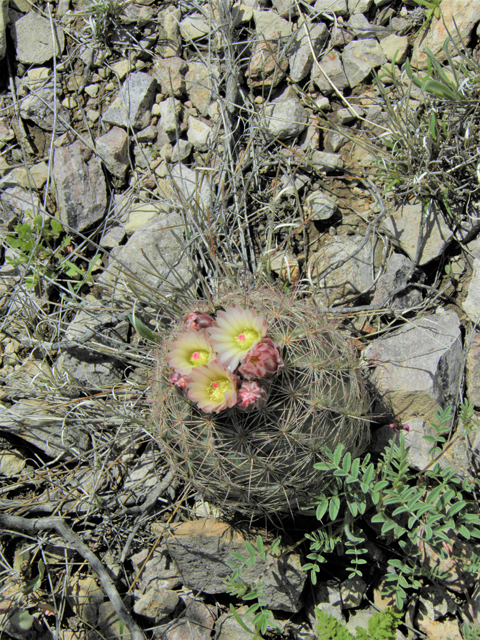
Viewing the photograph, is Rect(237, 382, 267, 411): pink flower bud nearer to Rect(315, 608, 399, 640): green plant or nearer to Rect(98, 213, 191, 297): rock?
Rect(315, 608, 399, 640): green plant

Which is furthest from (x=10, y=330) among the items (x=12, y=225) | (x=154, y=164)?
(x=154, y=164)

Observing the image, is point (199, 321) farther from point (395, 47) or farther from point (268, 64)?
point (395, 47)

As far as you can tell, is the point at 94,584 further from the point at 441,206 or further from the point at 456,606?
the point at 441,206

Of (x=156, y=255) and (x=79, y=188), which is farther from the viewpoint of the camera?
(x=79, y=188)

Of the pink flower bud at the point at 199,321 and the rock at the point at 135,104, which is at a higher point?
the rock at the point at 135,104

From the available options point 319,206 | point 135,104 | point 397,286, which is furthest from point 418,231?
point 135,104

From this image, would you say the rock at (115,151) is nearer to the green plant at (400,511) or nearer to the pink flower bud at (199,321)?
the pink flower bud at (199,321)

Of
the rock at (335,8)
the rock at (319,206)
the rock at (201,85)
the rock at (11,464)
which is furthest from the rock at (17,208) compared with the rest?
the rock at (335,8)
